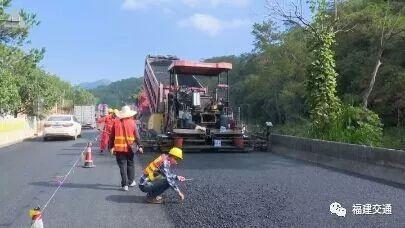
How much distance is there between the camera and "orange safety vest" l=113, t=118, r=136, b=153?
1000 cm

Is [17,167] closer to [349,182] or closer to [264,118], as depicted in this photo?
[349,182]

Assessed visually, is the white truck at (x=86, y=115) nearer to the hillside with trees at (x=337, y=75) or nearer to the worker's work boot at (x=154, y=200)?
the hillside with trees at (x=337, y=75)

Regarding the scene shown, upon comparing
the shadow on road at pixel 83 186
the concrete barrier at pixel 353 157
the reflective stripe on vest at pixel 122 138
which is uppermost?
the reflective stripe on vest at pixel 122 138

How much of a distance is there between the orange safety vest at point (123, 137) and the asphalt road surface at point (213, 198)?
0.76m

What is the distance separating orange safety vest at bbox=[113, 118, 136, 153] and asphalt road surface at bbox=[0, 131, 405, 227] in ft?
2.49

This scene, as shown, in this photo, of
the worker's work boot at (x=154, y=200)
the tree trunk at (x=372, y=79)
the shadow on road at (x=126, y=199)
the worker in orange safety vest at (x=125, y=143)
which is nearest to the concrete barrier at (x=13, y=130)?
the worker in orange safety vest at (x=125, y=143)

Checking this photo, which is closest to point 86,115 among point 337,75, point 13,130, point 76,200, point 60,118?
point 13,130

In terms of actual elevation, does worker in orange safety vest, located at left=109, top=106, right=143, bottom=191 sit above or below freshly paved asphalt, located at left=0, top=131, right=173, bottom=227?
above

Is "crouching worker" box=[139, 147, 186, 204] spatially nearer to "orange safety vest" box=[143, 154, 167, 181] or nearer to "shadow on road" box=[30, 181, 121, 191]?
"orange safety vest" box=[143, 154, 167, 181]

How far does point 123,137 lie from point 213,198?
2.31m

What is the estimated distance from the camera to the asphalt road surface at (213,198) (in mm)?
7062

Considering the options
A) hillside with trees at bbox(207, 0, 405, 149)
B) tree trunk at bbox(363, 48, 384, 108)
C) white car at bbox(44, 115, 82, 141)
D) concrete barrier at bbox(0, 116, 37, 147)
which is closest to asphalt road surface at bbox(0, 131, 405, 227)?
hillside with trees at bbox(207, 0, 405, 149)

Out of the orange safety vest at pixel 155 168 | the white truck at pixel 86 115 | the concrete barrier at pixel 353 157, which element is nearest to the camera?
the orange safety vest at pixel 155 168

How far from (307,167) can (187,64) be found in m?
7.00
